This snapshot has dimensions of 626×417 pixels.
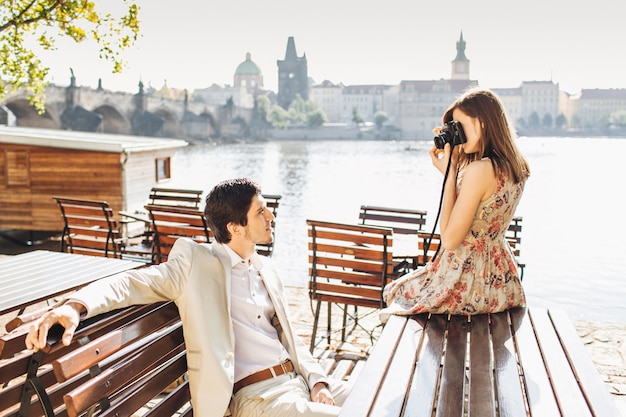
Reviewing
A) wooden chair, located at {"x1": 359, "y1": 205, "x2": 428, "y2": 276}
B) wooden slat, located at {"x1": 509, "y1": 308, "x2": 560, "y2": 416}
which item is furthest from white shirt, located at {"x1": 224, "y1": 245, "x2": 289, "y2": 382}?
wooden chair, located at {"x1": 359, "y1": 205, "x2": 428, "y2": 276}

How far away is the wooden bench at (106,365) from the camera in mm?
1532

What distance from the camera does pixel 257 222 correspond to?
213 cm

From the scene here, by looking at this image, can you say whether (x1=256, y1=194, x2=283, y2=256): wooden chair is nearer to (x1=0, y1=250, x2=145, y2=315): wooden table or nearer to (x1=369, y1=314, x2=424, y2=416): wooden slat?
(x1=0, y1=250, x2=145, y2=315): wooden table

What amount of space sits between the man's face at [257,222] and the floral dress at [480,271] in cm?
53

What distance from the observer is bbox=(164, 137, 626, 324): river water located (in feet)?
26.6

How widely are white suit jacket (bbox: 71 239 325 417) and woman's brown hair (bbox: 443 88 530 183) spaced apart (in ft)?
3.13

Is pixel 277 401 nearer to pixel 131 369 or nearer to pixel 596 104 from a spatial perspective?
pixel 131 369

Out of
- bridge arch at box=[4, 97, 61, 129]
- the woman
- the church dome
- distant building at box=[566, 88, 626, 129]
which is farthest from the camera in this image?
the church dome

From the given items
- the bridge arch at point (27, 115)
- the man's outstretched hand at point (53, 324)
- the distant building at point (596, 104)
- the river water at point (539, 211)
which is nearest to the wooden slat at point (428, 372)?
the man's outstretched hand at point (53, 324)

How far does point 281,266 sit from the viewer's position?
362 inches

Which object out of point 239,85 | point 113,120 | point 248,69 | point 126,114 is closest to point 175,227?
point 126,114

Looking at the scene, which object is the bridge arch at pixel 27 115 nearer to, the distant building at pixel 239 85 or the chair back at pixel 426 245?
the chair back at pixel 426 245

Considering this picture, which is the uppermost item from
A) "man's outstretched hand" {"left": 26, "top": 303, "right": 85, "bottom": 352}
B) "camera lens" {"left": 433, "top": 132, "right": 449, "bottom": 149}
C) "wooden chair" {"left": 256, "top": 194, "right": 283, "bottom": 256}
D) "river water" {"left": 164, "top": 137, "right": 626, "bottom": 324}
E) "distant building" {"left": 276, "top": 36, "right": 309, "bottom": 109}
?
"distant building" {"left": 276, "top": 36, "right": 309, "bottom": 109}

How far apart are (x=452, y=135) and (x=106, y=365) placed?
1318mm
